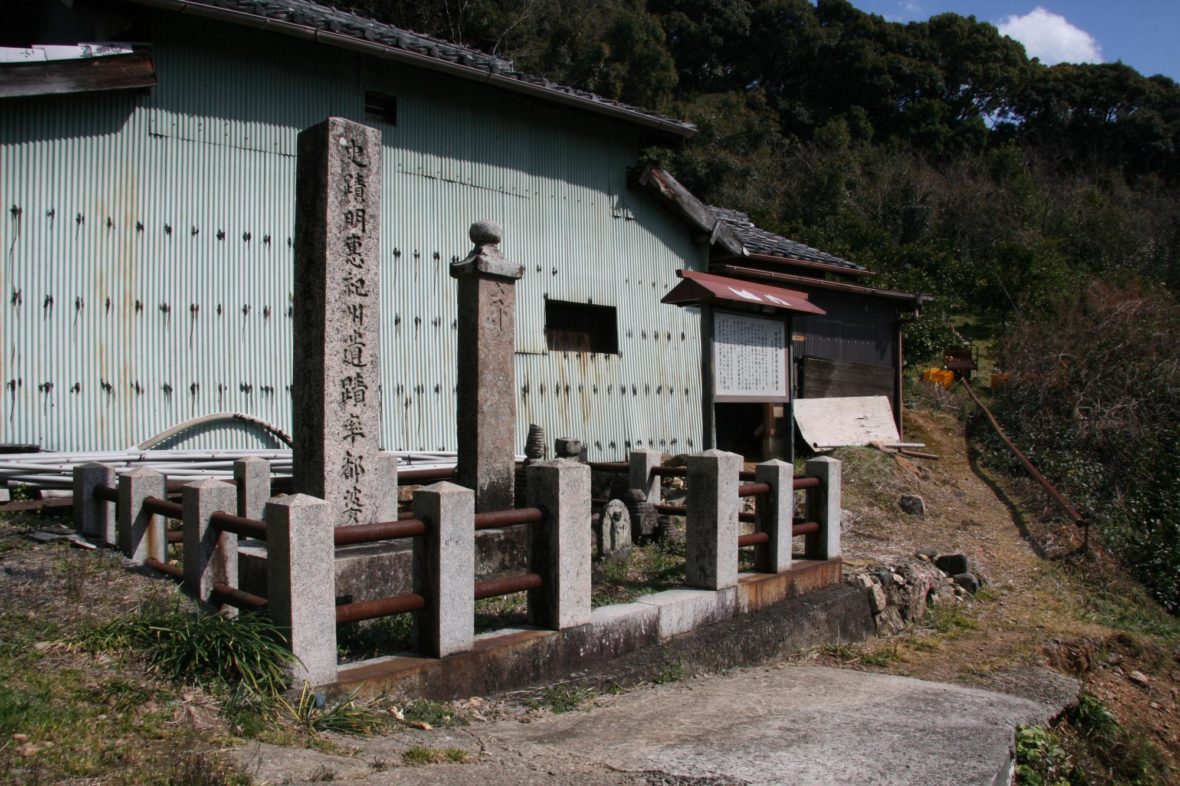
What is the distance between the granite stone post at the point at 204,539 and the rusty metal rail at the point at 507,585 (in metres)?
1.65

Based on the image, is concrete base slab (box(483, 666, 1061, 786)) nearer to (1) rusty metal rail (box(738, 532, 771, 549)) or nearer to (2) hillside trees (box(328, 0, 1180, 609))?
(1) rusty metal rail (box(738, 532, 771, 549))

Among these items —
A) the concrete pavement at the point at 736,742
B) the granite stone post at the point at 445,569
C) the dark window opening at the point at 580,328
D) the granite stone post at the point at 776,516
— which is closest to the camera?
the concrete pavement at the point at 736,742

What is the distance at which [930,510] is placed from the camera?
13.0 meters

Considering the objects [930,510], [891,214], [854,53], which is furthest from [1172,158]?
[930,510]

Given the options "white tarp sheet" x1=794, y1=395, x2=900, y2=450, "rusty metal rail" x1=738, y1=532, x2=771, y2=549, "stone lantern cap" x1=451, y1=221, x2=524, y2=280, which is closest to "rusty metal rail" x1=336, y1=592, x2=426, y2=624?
"stone lantern cap" x1=451, y1=221, x2=524, y2=280

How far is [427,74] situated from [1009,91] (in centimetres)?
3861

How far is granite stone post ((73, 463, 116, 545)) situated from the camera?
705 cm

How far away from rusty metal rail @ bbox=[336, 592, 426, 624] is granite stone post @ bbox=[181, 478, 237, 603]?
3.76ft

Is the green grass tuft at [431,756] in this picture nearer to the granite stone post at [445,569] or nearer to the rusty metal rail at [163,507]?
the granite stone post at [445,569]

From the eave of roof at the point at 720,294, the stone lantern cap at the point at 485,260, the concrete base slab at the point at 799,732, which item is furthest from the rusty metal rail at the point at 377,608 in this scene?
the eave of roof at the point at 720,294

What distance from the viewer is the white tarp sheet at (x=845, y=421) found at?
15.2 metres

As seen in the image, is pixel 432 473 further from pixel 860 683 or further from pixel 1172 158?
pixel 1172 158

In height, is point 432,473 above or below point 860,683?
above

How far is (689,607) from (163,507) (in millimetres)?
3761
